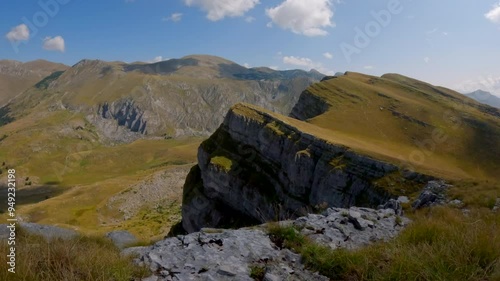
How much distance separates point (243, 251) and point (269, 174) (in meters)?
52.3

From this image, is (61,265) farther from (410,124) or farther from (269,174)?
(410,124)

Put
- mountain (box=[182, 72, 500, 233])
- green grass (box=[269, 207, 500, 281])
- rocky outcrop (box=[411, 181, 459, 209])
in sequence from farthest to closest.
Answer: mountain (box=[182, 72, 500, 233]), rocky outcrop (box=[411, 181, 459, 209]), green grass (box=[269, 207, 500, 281])

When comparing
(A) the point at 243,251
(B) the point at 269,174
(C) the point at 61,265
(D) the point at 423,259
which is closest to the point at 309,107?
(B) the point at 269,174

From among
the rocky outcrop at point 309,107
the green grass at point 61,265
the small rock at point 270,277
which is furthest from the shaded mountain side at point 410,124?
the green grass at point 61,265

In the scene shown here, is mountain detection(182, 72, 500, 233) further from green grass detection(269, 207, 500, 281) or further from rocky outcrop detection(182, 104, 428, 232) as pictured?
green grass detection(269, 207, 500, 281)

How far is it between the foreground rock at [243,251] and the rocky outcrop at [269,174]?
27.7 meters

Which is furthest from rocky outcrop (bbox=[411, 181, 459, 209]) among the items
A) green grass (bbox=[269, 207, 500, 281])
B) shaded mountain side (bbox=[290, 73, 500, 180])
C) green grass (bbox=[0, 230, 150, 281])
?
shaded mountain side (bbox=[290, 73, 500, 180])

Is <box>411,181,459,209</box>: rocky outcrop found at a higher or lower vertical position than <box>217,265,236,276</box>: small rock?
lower

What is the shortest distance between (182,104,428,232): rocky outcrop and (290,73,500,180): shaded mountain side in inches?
786

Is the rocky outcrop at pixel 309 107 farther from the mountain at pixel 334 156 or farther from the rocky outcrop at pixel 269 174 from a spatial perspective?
the rocky outcrop at pixel 269 174

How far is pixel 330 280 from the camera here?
24.3ft

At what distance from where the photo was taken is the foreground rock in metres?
7.87

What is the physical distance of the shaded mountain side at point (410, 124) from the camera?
80.8m

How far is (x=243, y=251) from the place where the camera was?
9.15 metres
